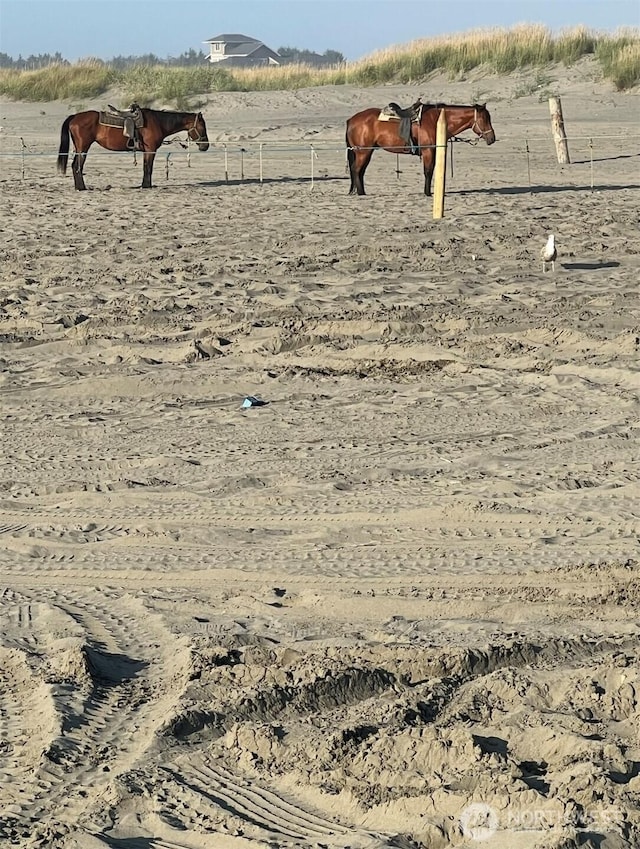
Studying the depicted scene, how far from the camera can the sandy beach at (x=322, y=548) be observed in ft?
12.1

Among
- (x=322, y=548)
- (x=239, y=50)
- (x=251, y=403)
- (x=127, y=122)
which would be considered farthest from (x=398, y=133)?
(x=239, y=50)

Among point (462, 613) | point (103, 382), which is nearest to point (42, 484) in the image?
point (103, 382)

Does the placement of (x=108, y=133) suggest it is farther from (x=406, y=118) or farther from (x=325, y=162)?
(x=406, y=118)

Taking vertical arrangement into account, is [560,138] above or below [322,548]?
above

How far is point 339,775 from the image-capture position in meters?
3.77

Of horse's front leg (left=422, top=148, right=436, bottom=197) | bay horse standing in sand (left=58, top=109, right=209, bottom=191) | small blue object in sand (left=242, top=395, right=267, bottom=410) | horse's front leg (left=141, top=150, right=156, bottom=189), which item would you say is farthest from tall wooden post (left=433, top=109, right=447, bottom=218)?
small blue object in sand (left=242, top=395, right=267, bottom=410)

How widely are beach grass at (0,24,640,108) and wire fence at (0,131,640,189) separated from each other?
8.57 metres

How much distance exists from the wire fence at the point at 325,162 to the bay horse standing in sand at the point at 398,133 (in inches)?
14.0

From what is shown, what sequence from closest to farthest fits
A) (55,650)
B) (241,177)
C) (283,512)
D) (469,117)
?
1. (55,650)
2. (283,512)
3. (469,117)
4. (241,177)

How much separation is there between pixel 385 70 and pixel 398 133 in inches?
767

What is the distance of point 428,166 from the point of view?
1973 cm

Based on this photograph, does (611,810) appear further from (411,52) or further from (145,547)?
(411,52)

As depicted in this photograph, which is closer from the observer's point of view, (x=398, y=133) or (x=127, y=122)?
(x=398, y=133)

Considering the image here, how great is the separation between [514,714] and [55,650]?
167 centimetres
